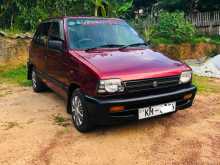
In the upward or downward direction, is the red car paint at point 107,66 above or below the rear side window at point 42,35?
below

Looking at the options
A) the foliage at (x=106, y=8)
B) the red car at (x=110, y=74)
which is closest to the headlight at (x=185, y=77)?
the red car at (x=110, y=74)

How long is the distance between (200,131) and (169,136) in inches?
21.6

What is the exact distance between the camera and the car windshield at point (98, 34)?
19.9ft

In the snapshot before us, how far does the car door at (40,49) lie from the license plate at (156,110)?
296 cm

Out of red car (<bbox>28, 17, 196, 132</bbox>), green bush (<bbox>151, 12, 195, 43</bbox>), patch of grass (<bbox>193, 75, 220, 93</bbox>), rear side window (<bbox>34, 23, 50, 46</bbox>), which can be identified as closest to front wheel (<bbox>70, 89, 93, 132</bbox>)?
red car (<bbox>28, 17, 196, 132</bbox>)

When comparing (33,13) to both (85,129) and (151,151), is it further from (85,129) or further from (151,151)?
(151,151)

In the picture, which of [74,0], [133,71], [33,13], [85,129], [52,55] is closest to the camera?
[133,71]

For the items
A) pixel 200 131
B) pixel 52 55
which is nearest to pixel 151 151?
pixel 200 131

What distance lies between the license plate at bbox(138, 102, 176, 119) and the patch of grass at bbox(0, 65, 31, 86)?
17.5 feet

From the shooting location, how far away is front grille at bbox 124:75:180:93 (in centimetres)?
501

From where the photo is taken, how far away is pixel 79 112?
5512mm

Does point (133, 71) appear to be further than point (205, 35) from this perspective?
No

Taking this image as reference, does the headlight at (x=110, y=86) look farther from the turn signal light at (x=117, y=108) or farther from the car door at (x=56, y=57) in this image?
the car door at (x=56, y=57)

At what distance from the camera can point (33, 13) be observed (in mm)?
13141
